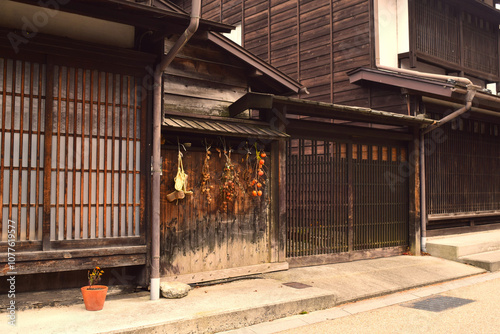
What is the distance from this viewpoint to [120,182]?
6379 mm

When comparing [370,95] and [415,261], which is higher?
[370,95]

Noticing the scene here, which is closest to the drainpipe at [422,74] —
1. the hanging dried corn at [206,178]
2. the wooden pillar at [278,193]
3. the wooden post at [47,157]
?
the wooden pillar at [278,193]

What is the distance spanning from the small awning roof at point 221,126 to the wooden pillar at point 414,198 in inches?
190

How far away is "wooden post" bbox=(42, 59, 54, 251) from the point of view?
18.9ft

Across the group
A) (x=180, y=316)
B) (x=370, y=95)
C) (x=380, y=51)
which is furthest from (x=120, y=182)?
(x=380, y=51)

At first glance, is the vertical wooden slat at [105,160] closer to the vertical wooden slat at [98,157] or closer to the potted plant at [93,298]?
the vertical wooden slat at [98,157]

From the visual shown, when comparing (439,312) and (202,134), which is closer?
(439,312)

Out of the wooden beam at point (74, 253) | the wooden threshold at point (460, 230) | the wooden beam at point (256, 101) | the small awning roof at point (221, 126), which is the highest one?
the wooden beam at point (256, 101)

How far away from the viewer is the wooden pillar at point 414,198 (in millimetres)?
11242

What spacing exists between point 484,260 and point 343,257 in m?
3.56

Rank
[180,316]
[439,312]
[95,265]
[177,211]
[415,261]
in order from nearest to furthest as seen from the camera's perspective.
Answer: [180,316], [95,265], [439,312], [177,211], [415,261]

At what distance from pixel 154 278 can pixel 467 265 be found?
7.90 metres

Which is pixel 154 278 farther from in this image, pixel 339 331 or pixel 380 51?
pixel 380 51

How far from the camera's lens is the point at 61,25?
6.00 metres
